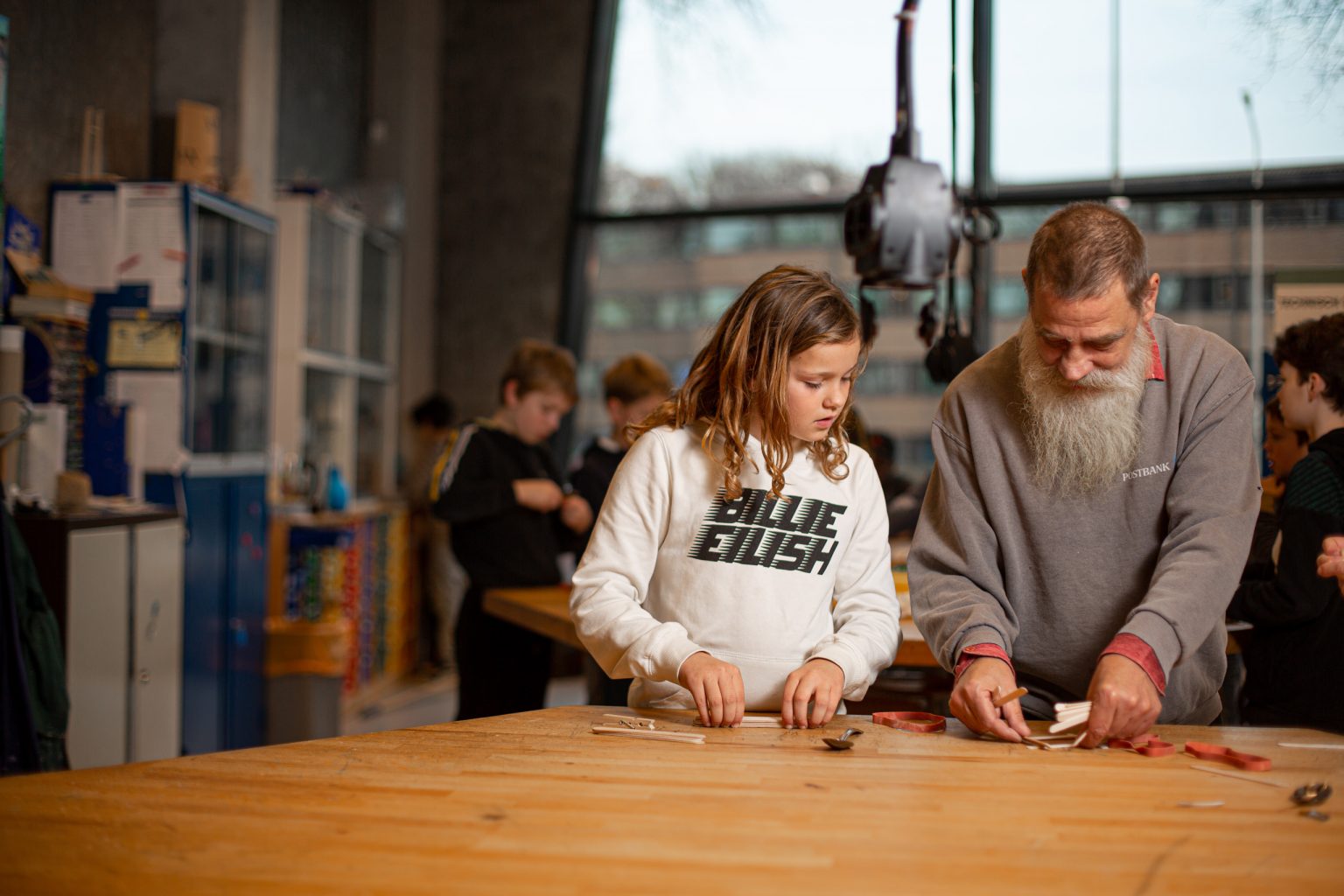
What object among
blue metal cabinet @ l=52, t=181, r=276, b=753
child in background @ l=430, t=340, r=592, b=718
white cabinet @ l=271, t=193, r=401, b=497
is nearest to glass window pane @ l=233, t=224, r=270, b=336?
blue metal cabinet @ l=52, t=181, r=276, b=753

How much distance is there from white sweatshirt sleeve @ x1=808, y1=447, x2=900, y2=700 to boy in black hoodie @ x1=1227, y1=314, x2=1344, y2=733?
933 mm

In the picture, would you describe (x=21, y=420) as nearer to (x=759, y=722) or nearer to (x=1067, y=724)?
(x=759, y=722)

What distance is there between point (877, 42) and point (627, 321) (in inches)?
74.8

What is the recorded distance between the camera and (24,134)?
11.6 feet

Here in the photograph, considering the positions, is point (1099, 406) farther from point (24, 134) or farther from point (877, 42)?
point (877, 42)

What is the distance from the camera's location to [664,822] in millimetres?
1088

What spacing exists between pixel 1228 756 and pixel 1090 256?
2.00ft

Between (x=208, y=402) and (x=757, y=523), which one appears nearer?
(x=757, y=523)

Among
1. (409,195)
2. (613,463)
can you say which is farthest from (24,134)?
(409,195)

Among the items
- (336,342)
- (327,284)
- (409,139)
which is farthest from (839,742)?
(409,139)

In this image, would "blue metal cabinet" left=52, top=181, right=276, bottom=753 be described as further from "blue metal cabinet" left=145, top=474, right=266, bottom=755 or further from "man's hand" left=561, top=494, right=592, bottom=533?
"man's hand" left=561, top=494, right=592, bottom=533

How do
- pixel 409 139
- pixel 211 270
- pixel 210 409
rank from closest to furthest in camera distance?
pixel 211 270 < pixel 210 409 < pixel 409 139

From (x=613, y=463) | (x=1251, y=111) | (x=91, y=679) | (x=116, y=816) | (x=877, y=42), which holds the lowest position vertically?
(x=91, y=679)

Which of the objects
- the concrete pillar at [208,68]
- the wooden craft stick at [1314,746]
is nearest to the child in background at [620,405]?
the concrete pillar at [208,68]
